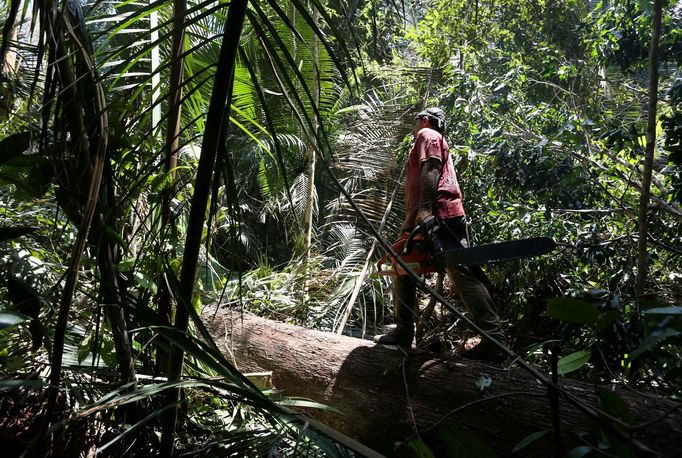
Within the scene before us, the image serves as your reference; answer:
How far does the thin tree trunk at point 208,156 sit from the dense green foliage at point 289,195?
0.13 feet

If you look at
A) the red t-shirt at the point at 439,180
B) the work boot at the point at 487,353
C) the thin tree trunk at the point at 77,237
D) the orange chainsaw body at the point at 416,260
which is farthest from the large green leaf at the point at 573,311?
the red t-shirt at the point at 439,180

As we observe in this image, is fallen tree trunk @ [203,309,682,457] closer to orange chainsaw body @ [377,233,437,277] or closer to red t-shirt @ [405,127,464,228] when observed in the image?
orange chainsaw body @ [377,233,437,277]

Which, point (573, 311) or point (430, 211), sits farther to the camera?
point (430, 211)

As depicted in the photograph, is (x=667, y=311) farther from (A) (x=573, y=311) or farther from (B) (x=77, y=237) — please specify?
(B) (x=77, y=237)

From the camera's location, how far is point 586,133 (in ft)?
14.9

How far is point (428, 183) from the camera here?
384cm

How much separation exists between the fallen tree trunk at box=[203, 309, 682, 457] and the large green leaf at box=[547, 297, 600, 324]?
1.13 meters

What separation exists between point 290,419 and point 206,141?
57 centimetres

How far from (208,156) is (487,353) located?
2.82 meters

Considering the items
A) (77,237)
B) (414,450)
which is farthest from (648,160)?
(77,237)

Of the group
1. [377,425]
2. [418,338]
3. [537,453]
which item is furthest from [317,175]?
[537,453]

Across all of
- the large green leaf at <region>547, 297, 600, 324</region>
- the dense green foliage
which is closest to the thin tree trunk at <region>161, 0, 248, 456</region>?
the dense green foliage

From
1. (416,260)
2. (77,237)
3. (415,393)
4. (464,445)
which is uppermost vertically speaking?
(77,237)

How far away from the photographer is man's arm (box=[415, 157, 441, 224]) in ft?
12.5
